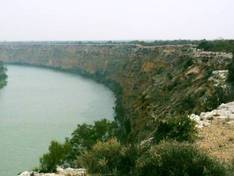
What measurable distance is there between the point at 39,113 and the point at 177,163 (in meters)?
62.0

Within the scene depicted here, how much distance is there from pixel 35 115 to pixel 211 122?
2111 inches

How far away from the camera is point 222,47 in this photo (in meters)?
66.9

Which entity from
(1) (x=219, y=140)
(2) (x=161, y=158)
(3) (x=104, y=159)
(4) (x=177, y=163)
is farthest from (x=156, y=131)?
(4) (x=177, y=163)

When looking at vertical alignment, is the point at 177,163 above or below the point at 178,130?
above

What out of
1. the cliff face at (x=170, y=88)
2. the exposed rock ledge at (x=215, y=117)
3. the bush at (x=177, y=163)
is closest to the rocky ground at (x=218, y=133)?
the exposed rock ledge at (x=215, y=117)

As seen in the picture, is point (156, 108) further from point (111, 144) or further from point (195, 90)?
point (111, 144)

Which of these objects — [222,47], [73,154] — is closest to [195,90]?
[73,154]

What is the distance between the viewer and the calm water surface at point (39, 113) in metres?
48.0

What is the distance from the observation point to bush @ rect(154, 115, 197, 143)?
63.9ft

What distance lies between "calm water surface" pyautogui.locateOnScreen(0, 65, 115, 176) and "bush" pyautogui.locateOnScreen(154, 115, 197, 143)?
2235 cm

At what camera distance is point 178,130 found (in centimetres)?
1994

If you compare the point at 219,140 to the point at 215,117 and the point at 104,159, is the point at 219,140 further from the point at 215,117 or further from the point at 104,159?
the point at 104,159

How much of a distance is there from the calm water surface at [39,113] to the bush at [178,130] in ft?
73.3

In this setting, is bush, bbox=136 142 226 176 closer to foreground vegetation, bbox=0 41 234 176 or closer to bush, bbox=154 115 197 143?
foreground vegetation, bbox=0 41 234 176
